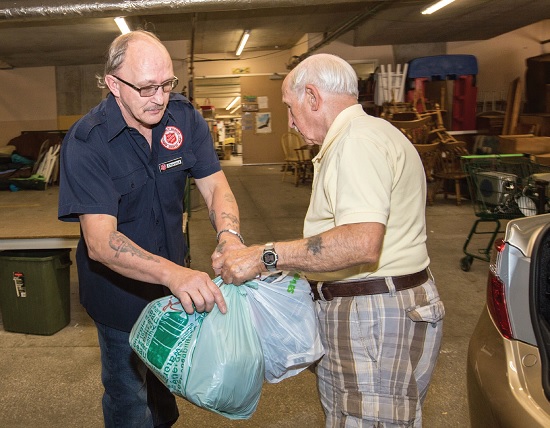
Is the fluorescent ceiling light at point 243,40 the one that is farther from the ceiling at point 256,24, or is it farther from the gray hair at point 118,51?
the gray hair at point 118,51

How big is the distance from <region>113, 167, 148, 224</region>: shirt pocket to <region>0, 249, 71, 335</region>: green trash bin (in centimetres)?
237

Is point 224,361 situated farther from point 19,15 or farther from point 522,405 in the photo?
point 19,15

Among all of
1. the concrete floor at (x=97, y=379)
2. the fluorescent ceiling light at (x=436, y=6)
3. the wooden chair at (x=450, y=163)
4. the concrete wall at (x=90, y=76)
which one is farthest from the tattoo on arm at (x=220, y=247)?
the concrete wall at (x=90, y=76)

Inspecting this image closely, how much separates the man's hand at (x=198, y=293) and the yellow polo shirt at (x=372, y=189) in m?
0.37

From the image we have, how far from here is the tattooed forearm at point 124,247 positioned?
169cm

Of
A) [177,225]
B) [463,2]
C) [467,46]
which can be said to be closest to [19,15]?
[177,225]

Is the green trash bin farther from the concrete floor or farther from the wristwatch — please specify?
the wristwatch

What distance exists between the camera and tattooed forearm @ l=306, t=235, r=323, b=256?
1.51 metres

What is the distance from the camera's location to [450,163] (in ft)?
30.3

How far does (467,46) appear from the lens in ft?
48.3

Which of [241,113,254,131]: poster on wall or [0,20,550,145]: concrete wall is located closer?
[0,20,550,145]: concrete wall

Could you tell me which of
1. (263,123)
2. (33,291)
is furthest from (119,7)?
(263,123)

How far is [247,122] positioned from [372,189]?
15.9 metres

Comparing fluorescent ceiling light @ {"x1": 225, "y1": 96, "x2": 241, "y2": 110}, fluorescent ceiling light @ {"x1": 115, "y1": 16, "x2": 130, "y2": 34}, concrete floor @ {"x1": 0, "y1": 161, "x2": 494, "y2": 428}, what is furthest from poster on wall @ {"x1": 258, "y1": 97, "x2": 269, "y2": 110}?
concrete floor @ {"x1": 0, "y1": 161, "x2": 494, "y2": 428}
